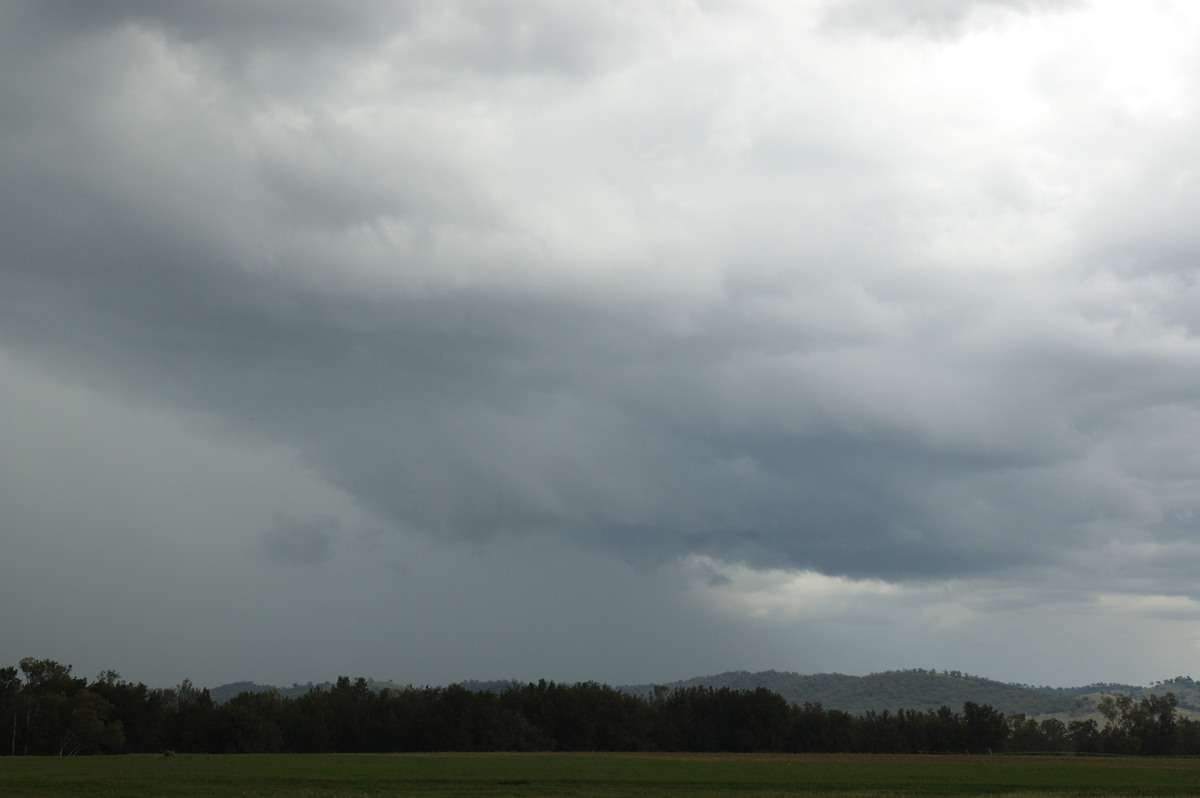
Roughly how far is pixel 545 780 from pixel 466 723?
64.4 meters

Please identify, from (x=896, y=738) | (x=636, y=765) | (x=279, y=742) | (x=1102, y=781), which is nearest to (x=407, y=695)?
(x=279, y=742)

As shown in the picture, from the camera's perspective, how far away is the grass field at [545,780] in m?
50.7

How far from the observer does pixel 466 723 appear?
122 m

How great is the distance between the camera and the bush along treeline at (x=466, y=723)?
110 meters

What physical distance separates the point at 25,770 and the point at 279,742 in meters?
56.0

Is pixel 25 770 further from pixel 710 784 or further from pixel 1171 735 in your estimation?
pixel 1171 735

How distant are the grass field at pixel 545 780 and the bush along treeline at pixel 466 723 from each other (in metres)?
39.9

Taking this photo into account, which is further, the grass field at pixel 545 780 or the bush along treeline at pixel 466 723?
the bush along treeline at pixel 466 723

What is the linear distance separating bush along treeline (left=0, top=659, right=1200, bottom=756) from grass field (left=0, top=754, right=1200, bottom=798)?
39.9m

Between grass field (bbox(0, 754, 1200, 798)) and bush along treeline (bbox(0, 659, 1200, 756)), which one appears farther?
bush along treeline (bbox(0, 659, 1200, 756))

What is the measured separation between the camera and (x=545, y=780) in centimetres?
6116

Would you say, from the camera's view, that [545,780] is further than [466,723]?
No

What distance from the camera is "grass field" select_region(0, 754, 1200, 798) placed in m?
50.7

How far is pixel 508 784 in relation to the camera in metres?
58.1
